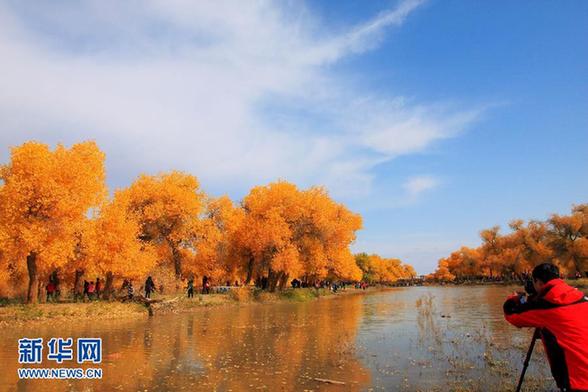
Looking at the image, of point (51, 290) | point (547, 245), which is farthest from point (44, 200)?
point (547, 245)

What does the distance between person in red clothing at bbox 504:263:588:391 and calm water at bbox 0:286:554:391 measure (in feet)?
19.9

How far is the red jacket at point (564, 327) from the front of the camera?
6.12 meters

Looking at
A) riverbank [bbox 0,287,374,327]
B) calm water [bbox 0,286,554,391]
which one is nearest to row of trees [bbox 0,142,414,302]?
riverbank [bbox 0,287,374,327]

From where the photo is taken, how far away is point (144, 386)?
1302 cm

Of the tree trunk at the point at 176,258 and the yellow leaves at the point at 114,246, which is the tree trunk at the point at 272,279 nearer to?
the tree trunk at the point at 176,258

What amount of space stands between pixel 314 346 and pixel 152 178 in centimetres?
4029

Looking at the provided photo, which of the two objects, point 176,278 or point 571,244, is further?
point 571,244

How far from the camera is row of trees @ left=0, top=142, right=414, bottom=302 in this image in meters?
31.8

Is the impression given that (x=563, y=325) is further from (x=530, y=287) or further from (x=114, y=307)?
(x=114, y=307)

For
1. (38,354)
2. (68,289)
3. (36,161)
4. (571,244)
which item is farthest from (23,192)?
(571,244)

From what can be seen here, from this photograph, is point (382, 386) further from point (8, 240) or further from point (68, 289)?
point (68, 289)

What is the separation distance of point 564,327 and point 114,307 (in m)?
34.0

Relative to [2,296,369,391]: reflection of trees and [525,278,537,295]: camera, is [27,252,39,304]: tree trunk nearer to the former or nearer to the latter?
[2,296,369,391]: reflection of trees

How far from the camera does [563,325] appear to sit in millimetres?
6191
